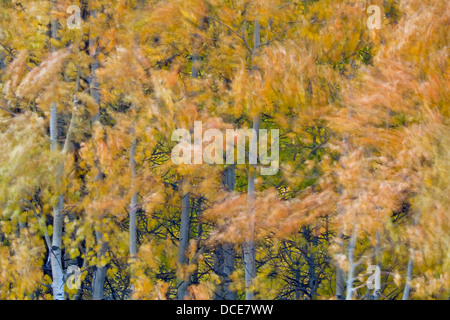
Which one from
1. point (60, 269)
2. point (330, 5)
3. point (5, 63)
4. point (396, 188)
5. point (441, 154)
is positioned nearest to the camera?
point (441, 154)

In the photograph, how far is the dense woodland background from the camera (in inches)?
258

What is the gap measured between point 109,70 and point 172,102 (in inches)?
49.1

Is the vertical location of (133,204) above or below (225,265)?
above

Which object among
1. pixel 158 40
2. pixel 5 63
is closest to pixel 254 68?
pixel 158 40

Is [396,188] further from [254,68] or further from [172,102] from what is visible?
[172,102]

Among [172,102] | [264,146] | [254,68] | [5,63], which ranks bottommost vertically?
[264,146]

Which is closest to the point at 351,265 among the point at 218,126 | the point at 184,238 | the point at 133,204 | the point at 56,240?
the point at 218,126

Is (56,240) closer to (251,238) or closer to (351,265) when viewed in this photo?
(251,238)

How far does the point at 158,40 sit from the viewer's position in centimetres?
832

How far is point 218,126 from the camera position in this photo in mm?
7250

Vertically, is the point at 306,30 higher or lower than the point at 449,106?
higher

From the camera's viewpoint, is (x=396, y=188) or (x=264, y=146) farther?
(x=264, y=146)

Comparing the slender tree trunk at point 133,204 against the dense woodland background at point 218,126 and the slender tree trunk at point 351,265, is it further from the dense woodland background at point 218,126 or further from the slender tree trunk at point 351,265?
the slender tree trunk at point 351,265

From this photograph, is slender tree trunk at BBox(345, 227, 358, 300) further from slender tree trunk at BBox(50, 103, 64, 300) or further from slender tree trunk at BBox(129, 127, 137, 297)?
slender tree trunk at BBox(50, 103, 64, 300)
